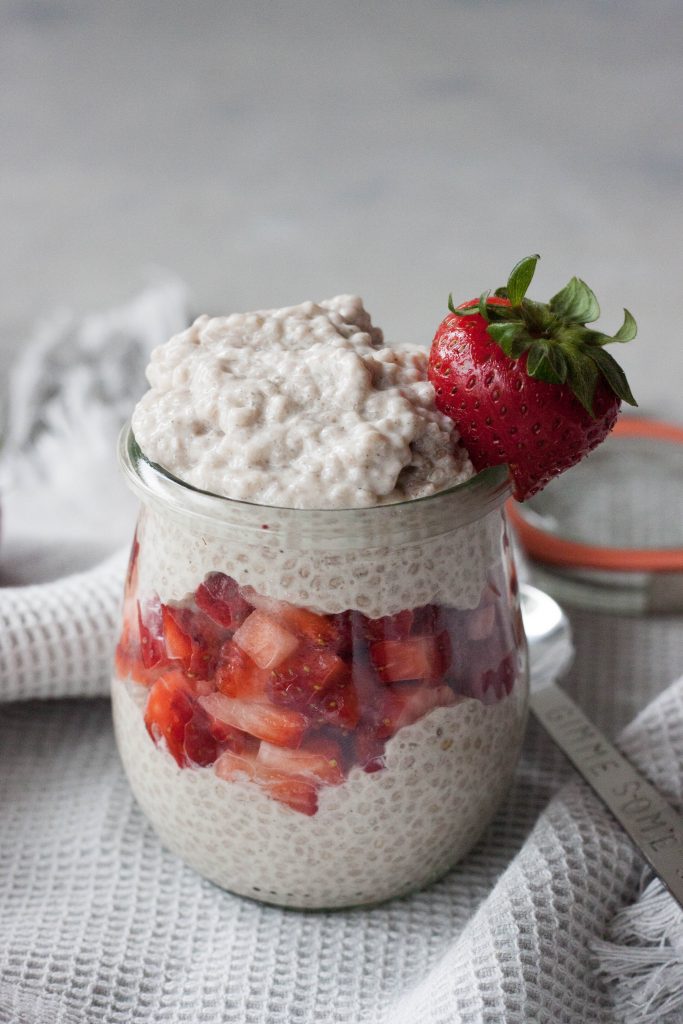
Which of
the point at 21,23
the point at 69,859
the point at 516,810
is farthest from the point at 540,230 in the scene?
the point at 69,859

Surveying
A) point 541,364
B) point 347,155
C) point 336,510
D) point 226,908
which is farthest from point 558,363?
point 347,155

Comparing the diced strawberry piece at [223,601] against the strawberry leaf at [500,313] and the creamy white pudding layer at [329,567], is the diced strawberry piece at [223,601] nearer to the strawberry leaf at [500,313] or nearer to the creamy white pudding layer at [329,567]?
the creamy white pudding layer at [329,567]

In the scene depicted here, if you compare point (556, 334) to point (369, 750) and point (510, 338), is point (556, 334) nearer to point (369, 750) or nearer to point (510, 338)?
point (510, 338)

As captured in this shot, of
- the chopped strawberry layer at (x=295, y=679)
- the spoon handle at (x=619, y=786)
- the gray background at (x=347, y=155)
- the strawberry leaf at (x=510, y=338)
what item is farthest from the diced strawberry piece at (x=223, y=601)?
the gray background at (x=347, y=155)

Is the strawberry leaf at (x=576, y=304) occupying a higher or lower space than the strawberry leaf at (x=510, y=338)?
higher

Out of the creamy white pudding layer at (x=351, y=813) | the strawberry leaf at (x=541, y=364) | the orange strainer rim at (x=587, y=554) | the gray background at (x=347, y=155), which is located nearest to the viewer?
the strawberry leaf at (x=541, y=364)

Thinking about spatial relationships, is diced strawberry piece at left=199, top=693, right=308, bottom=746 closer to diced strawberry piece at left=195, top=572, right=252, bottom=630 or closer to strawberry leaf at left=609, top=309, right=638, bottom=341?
diced strawberry piece at left=195, top=572, right=252, bottom=630

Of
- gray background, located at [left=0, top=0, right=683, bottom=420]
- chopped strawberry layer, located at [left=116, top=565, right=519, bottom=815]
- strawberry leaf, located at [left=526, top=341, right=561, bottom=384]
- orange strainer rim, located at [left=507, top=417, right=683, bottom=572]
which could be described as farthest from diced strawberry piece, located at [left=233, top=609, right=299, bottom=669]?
gray background, located at [left=0, top=0, right=683, bottom=420]

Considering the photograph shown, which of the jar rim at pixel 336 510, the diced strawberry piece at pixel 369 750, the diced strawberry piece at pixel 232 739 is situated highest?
the jar rim at pixel 336 510
